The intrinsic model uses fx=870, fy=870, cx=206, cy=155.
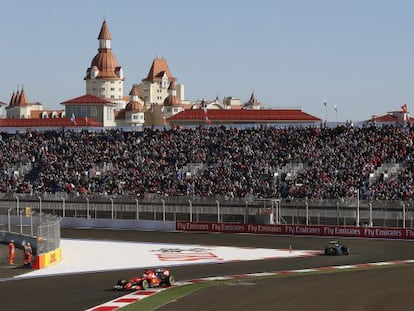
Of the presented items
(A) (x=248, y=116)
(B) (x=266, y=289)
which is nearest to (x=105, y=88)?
(A) (x=248, y=116)

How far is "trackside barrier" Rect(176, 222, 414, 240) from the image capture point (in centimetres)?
4781

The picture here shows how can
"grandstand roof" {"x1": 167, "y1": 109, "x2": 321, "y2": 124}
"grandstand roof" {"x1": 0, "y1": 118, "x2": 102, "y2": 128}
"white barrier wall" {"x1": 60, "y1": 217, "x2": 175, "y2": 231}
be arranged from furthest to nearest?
"grandstand roof" {"x1": 167, "y1": 109, "x2": 321, "y2": 124} < "grandstand roof" {"x1": 0, "y1": 118, "x2": 102, "y2": 128} < "white barrier wall" {"x1": 60, "y1": 217, "x2": 175, "y2": 231}

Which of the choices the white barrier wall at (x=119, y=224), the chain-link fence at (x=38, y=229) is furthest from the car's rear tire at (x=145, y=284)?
the white barrier wall at (x=119, y=224)

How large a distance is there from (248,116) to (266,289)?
318 feet

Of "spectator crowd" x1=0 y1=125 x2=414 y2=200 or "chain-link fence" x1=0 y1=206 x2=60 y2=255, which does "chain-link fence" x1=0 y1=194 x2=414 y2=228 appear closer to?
"spectator crowd" x1=0 y1=125 x2=414 y2=200

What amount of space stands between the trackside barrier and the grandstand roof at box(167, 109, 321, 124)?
68830 mm

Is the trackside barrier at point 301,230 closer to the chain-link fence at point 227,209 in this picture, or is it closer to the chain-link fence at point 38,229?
the chain-link fence at point 227,209

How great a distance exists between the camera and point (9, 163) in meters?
74.1

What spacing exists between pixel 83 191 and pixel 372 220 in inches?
971

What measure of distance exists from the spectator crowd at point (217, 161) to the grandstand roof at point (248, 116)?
4594 cm

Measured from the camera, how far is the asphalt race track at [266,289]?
25688 millimetres

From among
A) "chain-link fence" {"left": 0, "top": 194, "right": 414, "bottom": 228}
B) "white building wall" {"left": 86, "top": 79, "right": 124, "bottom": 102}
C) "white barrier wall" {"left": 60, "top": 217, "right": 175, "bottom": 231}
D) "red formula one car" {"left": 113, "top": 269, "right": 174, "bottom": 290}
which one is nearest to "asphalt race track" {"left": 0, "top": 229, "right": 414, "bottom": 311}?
"red formula one car" {"left": 113, "top": 269, "right": 174, "bottom": 290}

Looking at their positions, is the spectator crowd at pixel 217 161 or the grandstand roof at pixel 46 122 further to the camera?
the grandstand roof at pixel 46 122

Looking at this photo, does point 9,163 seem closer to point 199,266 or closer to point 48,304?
point 199,266
